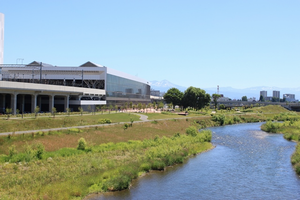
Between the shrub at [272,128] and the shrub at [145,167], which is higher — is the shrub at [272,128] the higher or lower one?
the higher one

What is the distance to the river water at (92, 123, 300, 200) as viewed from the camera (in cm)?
2530

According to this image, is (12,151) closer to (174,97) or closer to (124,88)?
(124,88)

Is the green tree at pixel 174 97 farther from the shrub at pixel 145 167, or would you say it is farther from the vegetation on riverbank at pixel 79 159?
the shrub at pixel 145 167

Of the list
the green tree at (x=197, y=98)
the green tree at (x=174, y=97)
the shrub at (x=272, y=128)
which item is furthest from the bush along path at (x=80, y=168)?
the green tree at (x=174, y=97)

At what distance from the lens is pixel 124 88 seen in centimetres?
11062

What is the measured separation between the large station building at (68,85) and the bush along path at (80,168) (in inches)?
1344

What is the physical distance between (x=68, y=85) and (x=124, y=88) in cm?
2361

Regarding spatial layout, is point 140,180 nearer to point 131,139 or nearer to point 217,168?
point 217,168

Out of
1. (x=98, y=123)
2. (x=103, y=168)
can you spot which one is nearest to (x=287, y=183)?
(x=103, y=168)

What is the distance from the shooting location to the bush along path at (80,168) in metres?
23.1

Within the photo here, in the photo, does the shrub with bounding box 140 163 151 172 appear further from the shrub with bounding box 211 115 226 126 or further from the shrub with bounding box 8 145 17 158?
the shrub with bounding box 211 115 226 126

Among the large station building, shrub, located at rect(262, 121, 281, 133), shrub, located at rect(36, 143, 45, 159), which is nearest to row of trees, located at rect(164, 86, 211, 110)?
the large station building

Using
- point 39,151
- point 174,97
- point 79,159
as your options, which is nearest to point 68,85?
point 174,97

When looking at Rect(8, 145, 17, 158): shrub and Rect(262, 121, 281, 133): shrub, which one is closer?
Rect(8, 145, 17, 158): shrub
